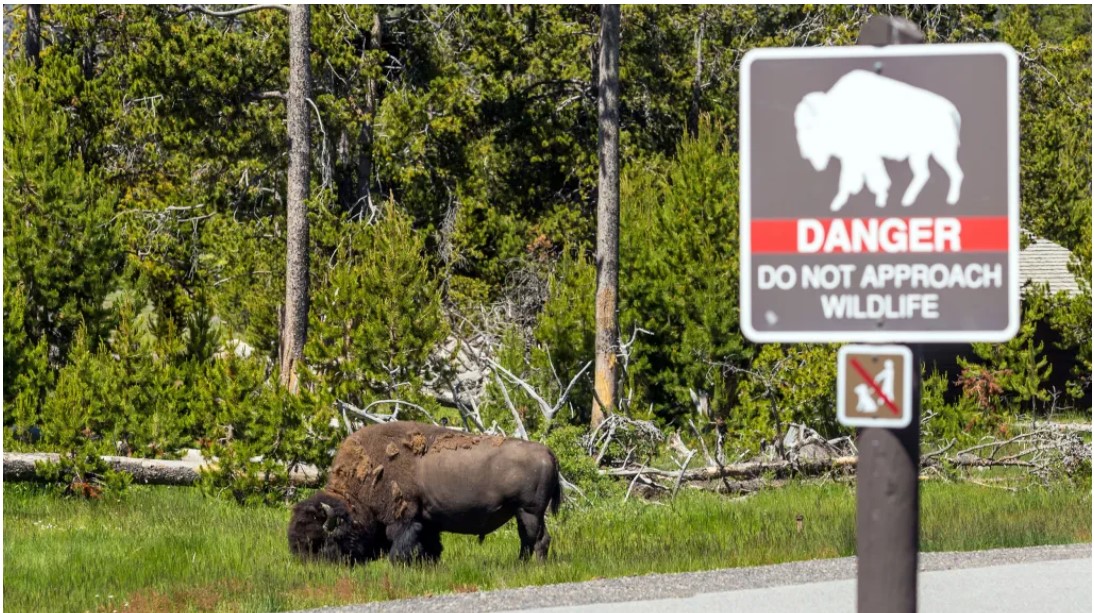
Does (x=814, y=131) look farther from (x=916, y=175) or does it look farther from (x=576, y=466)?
(x=576, y=466)

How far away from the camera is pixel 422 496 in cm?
1285

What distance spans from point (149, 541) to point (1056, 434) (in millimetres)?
12269

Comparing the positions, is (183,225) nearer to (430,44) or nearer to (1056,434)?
(430,44)

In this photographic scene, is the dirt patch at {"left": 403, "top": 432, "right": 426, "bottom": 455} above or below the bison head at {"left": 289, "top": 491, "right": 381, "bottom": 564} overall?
above

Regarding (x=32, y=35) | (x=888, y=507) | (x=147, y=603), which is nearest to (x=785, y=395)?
(x=147, y=603)

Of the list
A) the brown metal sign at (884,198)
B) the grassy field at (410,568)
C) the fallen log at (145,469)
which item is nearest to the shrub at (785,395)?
the grassy field at (410,568)

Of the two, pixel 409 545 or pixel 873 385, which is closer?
pixel 873 385

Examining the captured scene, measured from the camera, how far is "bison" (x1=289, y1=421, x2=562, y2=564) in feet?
41.8

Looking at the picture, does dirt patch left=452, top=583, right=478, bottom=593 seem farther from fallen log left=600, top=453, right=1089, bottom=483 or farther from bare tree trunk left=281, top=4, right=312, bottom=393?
bare tree trunk left=281, top=4, right=312, bottom=393

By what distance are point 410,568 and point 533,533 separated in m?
Answer: 1.19

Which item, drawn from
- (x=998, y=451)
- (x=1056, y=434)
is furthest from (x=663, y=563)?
(x=998, y=451)

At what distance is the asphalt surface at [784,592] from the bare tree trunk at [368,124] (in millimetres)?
19354

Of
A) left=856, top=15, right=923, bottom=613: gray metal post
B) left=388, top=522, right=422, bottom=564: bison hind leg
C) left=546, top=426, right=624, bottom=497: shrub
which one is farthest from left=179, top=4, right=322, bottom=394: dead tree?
left=856, top=15, right=923, bottom=613: gray metal post

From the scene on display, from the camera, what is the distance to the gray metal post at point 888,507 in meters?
3.53
